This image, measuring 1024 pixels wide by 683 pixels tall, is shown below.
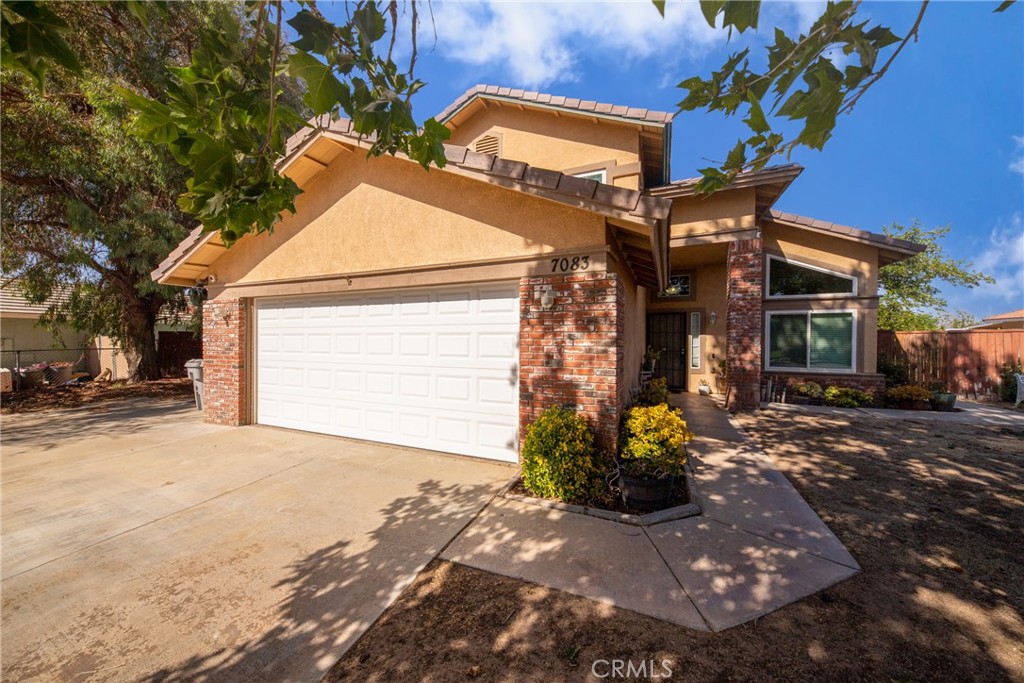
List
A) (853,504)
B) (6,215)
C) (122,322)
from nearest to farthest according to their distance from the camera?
(853,504), (6,215), (122,322)

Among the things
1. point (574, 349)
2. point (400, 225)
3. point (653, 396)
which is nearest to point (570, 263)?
point (574, 349)

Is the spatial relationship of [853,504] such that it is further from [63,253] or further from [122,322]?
[122,322]

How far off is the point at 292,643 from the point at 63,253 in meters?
15.5

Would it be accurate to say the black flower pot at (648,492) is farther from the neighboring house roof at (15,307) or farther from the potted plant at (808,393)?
the neighboring house roof at (15,307)

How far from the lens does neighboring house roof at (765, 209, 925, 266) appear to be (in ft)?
29.8

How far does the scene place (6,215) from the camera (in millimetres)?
10047

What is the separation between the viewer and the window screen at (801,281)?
392 inches

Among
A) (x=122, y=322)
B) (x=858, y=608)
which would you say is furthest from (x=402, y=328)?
(x=122, y=322)

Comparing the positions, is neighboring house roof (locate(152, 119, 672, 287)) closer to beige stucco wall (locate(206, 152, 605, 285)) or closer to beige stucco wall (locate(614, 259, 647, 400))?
beige stucco wall (locate(206, 152, 605, 285))

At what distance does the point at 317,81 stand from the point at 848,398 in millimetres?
12392

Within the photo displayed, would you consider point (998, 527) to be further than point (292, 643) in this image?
Yes

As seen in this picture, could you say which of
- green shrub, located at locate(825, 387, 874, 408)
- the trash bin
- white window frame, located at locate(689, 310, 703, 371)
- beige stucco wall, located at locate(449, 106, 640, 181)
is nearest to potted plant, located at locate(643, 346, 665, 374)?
white window frame, located at locate(689, 310, 703, 371)

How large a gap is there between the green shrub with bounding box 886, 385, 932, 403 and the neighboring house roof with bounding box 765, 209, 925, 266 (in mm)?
3212

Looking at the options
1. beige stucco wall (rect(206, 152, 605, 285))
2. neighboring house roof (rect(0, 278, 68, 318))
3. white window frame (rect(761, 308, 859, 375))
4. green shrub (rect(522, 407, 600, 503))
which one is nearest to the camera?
green shrub (rect(522, 407, 600, 503))
